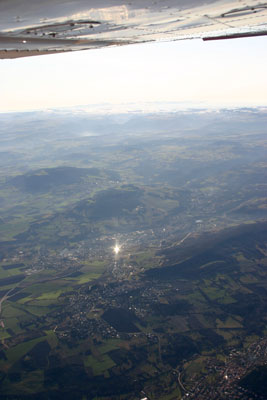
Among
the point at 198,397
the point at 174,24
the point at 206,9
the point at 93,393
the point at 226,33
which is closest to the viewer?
the point at 206,9

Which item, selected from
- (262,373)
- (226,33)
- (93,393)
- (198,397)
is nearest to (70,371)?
(93,393)

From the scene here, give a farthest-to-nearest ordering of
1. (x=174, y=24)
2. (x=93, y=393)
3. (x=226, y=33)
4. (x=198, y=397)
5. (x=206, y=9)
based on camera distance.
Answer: (x=93, y=393) < (x=198, y=397) < (x=226, y=33) < (x=174, y=24) < (x=206, y=9)

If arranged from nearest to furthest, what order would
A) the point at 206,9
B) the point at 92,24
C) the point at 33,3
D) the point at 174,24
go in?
the point at 33,3 → the point at 206,9 → the point at 92,24 → the point at 174,24

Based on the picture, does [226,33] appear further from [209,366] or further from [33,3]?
[209,366]

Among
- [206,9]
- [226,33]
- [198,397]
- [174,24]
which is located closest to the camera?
[206,9]

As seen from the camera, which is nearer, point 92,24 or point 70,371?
point 92,24

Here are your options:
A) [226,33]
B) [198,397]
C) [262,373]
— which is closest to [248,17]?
[226,33]

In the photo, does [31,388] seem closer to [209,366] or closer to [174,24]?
[209,366]

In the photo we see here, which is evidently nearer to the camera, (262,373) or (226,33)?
(226,33)

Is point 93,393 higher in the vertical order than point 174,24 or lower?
lower
